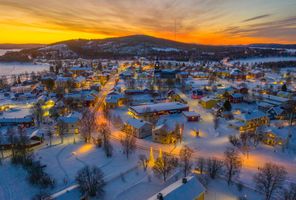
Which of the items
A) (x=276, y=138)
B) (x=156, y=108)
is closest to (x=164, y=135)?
(x=156, y=108)

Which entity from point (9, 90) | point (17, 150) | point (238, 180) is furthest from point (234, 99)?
point (9, 90)

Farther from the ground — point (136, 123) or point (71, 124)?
point (136, 123)

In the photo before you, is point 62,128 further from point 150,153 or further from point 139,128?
point 150,153

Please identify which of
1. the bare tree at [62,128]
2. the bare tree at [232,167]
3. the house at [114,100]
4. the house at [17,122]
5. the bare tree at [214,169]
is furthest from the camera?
the house at [114,100]

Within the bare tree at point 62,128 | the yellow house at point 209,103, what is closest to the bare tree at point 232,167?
the bare tree at point 62,128

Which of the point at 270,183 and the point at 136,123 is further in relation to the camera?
the point at 136,123

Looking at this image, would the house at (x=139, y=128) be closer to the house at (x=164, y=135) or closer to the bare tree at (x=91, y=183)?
the house at (x=164, y=135)
